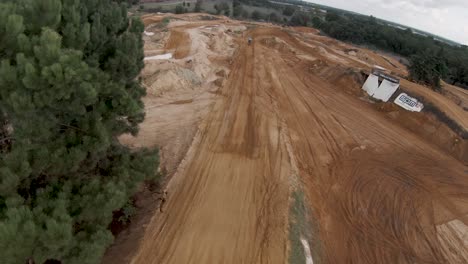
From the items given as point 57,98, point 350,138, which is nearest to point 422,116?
point 350,138

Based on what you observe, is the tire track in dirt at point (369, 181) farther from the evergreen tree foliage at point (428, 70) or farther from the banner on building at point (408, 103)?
the evergreen tree foliage at point (428, 70)

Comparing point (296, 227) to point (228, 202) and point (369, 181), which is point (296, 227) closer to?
point (228, 202)

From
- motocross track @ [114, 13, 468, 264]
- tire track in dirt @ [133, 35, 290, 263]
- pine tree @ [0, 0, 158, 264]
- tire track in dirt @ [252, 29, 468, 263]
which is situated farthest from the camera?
tire track in dirt @ [252, 29, 468, 263]

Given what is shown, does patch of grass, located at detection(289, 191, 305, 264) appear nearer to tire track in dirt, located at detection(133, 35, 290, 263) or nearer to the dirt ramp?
tire track in dirt, located at detection(133, 35, 290, 263)

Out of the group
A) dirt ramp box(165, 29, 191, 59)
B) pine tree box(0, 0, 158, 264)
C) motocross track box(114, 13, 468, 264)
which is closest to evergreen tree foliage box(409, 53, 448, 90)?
motocross track box(114, 13, 468, 264)

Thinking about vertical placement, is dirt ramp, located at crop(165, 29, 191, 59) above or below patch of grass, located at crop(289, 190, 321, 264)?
above

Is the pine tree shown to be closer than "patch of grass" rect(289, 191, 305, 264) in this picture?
Yes
